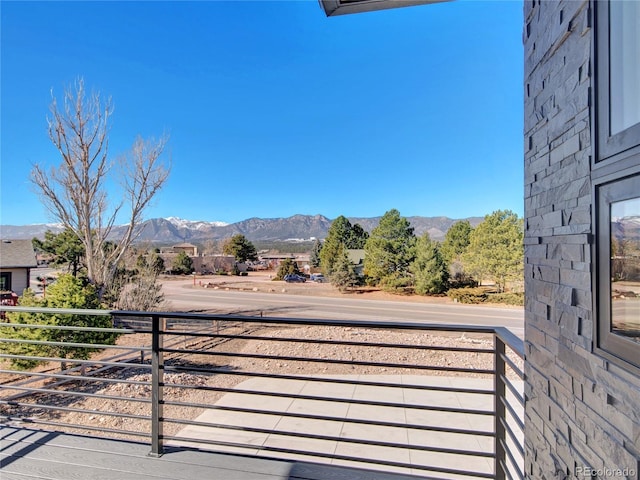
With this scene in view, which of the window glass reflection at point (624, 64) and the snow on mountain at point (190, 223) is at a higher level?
the snow on mountain at point (190, 223)

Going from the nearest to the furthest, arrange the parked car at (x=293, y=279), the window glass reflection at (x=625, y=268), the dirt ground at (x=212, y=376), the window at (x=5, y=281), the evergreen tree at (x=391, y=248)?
the window glass reflection at (x=625, y=268) < the dirt ground at (x=212, y=376) < the window at (x=5, y=281) < the evergreen tree at (x=391, y=248) < the parked car at (x=293, y=279)

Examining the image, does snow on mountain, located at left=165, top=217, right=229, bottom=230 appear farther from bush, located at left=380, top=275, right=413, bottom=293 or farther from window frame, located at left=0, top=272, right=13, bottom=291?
bush, located at left=380, top=275, right=413, bottom=293

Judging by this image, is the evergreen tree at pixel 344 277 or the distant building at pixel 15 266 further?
the evergreen tree at pixel 344 277

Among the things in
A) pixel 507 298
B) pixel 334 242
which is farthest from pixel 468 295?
pixel 334 242

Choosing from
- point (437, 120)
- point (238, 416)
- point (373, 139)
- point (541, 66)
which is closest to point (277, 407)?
point (238, 416)

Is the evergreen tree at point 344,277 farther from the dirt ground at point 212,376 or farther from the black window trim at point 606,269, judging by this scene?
the black window trim at point 606,269

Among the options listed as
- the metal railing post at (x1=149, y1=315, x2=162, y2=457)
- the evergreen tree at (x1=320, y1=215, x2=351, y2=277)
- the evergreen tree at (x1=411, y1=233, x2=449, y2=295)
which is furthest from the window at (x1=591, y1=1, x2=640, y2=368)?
the evergreen tree at (x1=320, y1=215, x2=351, y2=277)

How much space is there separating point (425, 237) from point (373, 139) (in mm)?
6017

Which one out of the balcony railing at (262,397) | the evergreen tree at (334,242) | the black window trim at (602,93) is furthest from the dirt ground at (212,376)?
the evergreen tree at (334,242)

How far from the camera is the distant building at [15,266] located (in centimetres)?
1204

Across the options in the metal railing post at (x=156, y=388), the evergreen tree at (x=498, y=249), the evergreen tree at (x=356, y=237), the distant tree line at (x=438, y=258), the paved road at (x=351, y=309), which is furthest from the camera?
the evergreen tree at (x=356, y=237)

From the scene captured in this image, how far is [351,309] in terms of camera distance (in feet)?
41.6

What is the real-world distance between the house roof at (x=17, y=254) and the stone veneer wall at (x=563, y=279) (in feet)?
55.5

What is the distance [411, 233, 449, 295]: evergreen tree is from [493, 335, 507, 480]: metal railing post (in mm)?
14876
